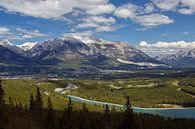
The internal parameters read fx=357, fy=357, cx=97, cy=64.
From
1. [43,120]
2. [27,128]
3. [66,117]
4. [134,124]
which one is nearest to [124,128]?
[134,124]

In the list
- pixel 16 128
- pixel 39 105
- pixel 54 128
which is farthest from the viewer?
pixel 39 105

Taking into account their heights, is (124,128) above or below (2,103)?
below

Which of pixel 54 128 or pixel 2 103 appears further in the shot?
pixel 54 128

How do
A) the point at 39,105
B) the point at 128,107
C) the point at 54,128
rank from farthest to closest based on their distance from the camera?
the point at 39,105
the point at 54,128
the point at 128,107

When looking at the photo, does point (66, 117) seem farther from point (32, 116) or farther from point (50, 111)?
point (32, 116)

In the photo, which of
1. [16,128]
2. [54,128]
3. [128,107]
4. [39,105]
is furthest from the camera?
[39,105]

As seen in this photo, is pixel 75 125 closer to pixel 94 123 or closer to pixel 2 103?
pixel 94 123

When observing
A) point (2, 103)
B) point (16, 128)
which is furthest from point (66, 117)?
point (16, 128)

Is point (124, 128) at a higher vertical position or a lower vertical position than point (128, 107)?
lower

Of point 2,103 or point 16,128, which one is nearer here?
point 16,128
